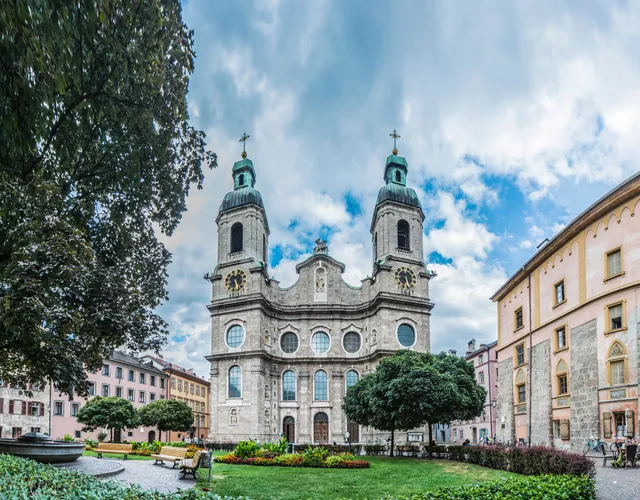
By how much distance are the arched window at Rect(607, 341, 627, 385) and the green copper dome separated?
41048mm

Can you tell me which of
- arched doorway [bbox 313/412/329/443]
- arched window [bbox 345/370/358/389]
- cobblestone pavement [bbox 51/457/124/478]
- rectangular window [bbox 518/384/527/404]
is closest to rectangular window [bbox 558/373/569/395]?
rectangular window [bbox 518/384/527/404]

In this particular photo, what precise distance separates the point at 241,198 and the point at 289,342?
15869 millimetres

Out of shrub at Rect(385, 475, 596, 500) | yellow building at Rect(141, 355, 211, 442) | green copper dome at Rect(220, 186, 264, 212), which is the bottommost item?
yellow building at Rect(141, 355, 211, 442)

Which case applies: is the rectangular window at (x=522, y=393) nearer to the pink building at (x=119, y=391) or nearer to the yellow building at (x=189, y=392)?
the pink building at (x=119, y=391)

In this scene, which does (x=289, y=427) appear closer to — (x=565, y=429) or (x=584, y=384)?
(x=565, y=429)

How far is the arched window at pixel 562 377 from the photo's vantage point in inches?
941

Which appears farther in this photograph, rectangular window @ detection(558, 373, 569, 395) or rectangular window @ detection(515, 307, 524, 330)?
rectangular window @ detection(515, 307, 524, 330)

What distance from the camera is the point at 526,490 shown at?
992cm

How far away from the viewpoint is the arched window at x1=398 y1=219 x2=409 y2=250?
2212 inches

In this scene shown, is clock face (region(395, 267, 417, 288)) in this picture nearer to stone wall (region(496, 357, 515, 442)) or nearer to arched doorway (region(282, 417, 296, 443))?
arched doorway (region(282, 417, 296, 443))

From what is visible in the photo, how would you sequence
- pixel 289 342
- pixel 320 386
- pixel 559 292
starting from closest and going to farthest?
pixel 559 292
pixel 320 386
pixel 289 342

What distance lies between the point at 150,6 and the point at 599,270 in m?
19.5

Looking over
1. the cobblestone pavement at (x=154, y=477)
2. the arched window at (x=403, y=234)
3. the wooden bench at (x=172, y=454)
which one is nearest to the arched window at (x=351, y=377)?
the arched window at (x=403, y=234)

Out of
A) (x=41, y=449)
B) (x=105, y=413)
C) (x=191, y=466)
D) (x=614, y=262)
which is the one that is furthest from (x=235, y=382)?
(x=614, y=262)
